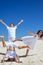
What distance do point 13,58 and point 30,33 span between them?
1.49 meters

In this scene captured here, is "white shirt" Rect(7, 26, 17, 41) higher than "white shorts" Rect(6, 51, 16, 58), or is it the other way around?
"white shirt" Rect(7, 26, 17, 41)

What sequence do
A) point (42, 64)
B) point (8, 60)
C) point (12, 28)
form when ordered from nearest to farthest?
point (42, 64) → point (8, 60) → point (12, 28)

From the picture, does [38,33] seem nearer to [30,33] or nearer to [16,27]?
[30,33]

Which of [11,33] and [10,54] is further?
[11,33]

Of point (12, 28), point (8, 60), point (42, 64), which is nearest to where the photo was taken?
point (42, 64)

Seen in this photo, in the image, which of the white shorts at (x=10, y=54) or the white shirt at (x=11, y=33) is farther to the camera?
the white shirt at (x=11, y=33)

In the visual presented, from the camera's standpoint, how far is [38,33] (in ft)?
36.5

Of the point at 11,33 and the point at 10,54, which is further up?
the point at 11,33

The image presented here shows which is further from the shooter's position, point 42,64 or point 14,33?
point 14,33

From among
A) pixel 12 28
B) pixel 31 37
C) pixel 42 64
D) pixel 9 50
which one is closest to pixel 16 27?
pixel 12 28

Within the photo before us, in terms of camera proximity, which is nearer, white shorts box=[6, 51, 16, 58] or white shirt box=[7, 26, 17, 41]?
white shorts box=[6, 51, 16, 58]

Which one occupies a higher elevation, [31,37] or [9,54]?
[31,37]

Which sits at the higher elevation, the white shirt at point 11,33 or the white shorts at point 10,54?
the white shirt at point 11,33

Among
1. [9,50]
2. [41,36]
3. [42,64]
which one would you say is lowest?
[42,64]
